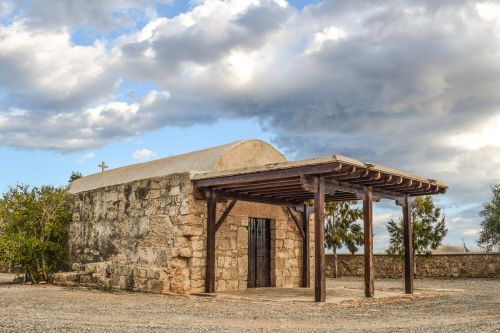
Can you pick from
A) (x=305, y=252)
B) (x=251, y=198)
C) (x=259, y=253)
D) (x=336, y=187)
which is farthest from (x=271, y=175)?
(x=305, y=252)

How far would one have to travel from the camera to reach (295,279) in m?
14.6

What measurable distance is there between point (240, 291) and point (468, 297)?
504 cm

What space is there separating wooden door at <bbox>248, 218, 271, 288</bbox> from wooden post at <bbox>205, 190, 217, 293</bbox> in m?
1.63

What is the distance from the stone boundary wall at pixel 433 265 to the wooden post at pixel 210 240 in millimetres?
11888

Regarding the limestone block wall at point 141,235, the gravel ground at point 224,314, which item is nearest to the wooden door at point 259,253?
the limestone block wall at point 141,235

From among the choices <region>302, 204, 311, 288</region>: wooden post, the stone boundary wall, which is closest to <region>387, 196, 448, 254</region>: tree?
the stone boundary wall

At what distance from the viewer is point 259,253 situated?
46.3 ft

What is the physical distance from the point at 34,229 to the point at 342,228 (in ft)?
40.7

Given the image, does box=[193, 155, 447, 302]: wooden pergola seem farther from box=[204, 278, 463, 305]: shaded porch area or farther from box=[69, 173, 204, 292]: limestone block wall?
box=[69, 173, 204, 292]: limestone block wall

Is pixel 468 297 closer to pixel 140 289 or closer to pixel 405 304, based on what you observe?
pixel 405 304

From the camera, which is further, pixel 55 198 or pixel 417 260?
pixel 417 260

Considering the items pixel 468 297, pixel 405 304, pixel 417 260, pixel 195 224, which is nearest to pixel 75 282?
pixel 195 224

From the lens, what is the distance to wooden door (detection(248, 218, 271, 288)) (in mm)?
13912

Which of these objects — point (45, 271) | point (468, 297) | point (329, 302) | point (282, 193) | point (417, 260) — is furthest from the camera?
point (417, 260)
